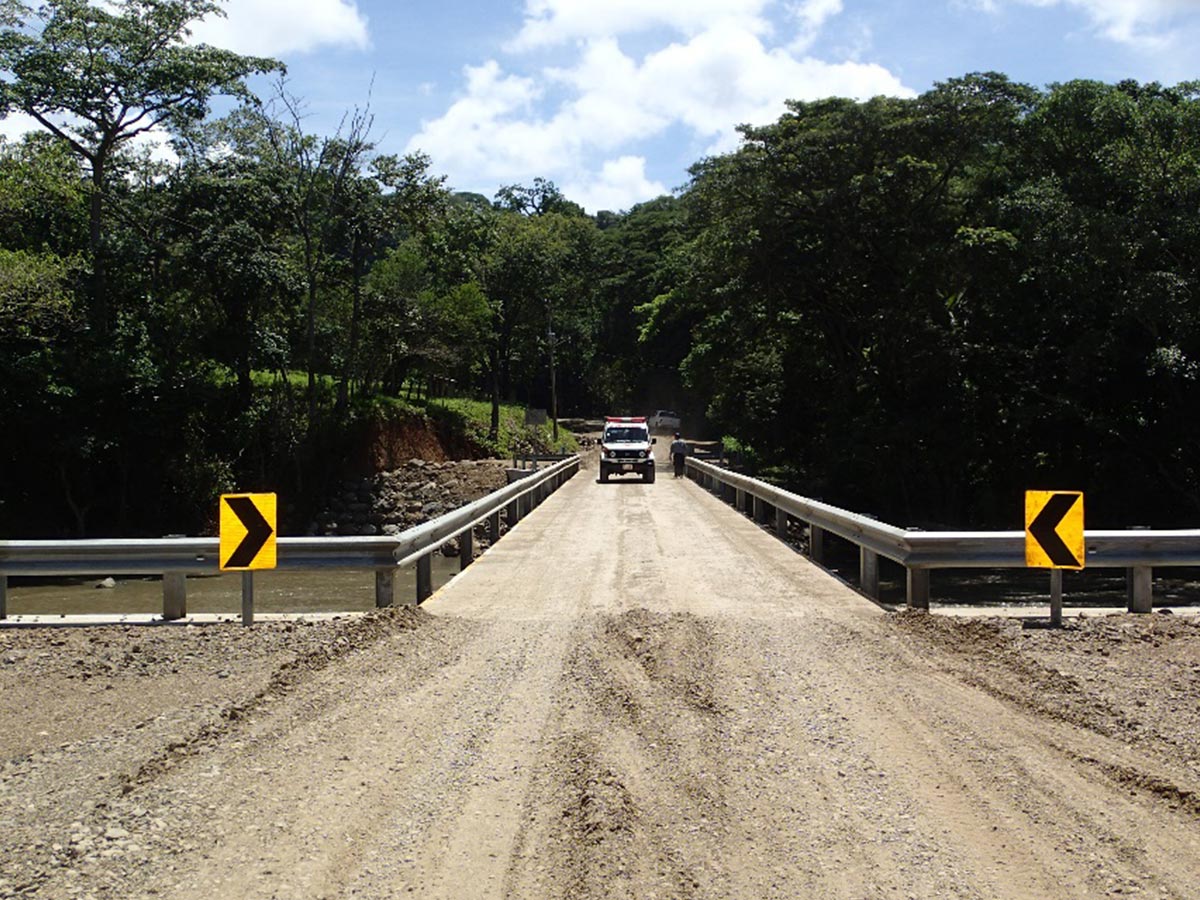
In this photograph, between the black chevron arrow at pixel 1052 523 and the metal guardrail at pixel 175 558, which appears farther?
the metal guardrail at pixel 175 558

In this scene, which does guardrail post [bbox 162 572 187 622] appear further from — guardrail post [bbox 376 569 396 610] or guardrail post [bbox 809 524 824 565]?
guardrail post [bbox 809 524 824 565]

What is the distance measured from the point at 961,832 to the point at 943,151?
3319 centimetres

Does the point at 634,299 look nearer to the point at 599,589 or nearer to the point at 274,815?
the point at 599,589

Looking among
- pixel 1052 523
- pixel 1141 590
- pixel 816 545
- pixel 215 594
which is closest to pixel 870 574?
pixel 1052 523

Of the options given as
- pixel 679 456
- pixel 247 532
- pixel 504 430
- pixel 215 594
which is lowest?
pixel 215 594

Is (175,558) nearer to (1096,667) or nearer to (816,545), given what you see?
(1096,667)

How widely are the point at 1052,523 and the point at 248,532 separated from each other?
696cm

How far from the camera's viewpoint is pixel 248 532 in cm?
938

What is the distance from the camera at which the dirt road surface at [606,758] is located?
14.4ft

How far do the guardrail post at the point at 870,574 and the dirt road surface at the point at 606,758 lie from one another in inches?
45.4

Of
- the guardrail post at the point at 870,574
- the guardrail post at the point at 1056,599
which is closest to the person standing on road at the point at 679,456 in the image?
the guardrail post at the point at 870,574

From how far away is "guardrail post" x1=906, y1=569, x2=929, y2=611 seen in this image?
396 inches

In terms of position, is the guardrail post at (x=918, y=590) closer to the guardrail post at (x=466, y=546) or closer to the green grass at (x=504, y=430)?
the guardrail post at (x=466, y=546)

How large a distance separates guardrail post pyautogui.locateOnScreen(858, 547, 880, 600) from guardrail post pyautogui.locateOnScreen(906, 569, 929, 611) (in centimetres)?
78
